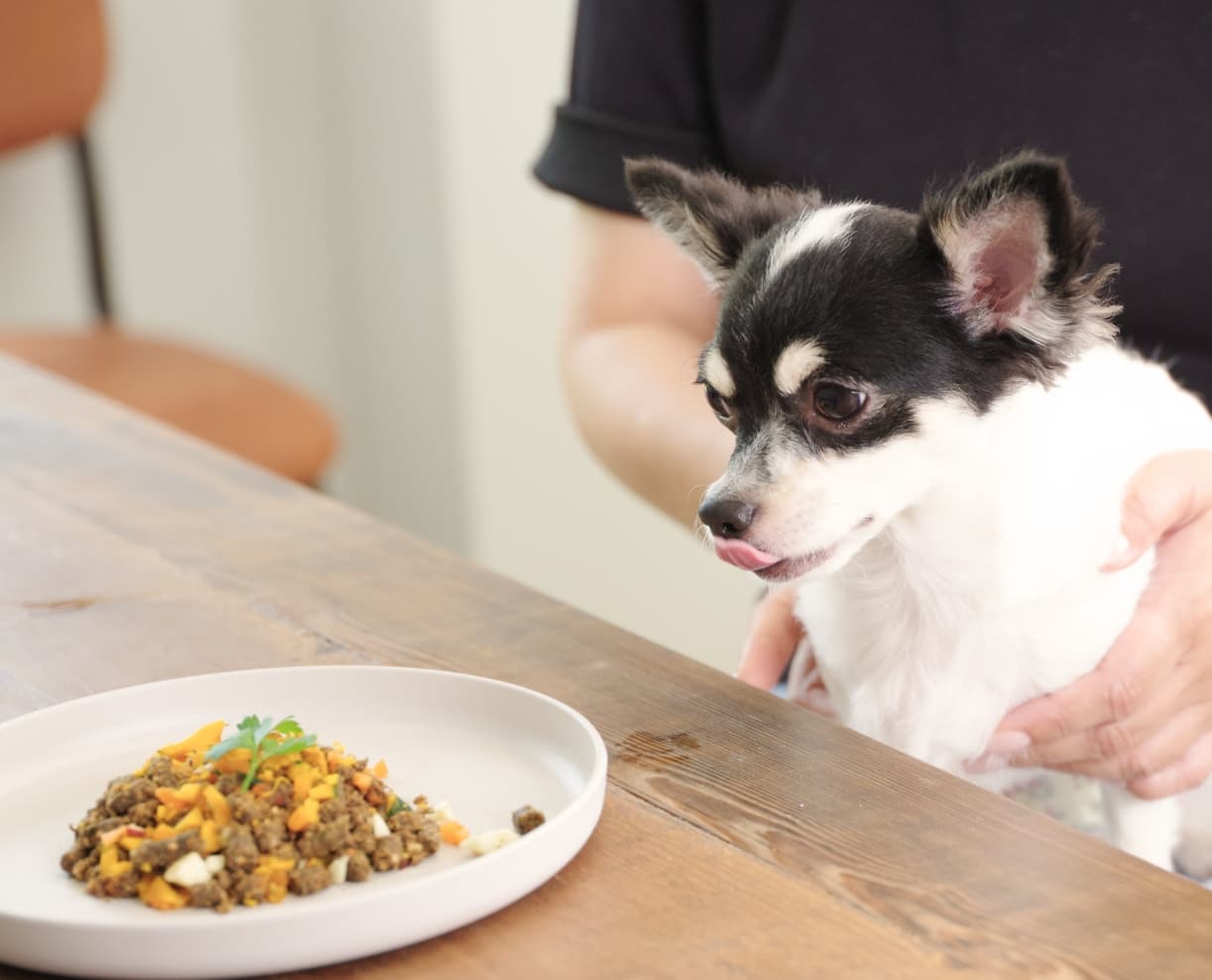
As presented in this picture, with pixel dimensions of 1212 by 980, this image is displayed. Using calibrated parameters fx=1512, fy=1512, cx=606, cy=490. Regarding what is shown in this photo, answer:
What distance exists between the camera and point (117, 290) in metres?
3.05

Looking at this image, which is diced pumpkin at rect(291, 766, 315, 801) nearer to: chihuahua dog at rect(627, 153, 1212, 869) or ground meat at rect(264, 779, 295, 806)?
ground meat at rect(264, 779, 295, 806)

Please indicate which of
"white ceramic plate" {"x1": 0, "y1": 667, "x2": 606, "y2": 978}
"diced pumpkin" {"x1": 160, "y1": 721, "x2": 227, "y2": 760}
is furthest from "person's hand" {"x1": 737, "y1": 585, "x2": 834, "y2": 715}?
"diced pumpkin" {"x1": 160, "y1": 721, "x2": 227, "y2": 760}

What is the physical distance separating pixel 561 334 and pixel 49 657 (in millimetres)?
→ 801

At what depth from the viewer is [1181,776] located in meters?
1.02

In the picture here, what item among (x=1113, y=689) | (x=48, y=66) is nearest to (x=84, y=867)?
(x=1113, y=689)

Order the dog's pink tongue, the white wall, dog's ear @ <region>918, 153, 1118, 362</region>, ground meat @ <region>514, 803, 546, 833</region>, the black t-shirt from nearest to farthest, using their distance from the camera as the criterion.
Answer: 1. ground meat @ <region>514, 803, 546, 833</region>
2. dog's ear @ <region>918, 153, 1118, 362</region>
3. the dog's pink tongue
4. the black t-shirt
5. the white wall

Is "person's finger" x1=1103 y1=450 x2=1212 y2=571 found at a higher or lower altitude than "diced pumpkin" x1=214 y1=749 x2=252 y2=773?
lower

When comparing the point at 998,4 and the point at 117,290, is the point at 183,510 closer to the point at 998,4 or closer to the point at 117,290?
the point at 998,4

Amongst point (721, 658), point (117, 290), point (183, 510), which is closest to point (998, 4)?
point (183, 510)

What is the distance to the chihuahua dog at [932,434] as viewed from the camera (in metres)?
0.82

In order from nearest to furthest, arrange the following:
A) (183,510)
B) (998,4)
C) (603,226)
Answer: (183,510)
(998,4)
(603,226)

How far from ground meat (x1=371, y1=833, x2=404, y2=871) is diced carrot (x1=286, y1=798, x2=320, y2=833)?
28mm

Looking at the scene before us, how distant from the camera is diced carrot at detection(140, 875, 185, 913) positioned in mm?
572

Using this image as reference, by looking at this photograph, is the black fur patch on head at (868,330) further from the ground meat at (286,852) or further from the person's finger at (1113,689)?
the ground meat at (286,852)
